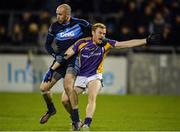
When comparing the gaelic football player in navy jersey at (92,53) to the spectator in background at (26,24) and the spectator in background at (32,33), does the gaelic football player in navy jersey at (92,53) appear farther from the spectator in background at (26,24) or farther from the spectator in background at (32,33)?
the spectator in background at (26,24)

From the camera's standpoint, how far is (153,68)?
78.6ft

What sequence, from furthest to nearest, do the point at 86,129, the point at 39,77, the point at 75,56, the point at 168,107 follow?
the point at 39,77 < the point at 168,107 < the point at 75,56 < the point at 86,129

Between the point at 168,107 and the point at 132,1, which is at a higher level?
the point at 132,1

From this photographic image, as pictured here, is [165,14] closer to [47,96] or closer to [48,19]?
[48,19]

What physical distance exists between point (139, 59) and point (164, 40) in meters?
1.17

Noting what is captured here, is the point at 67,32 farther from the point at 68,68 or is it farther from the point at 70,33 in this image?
the point at 68,68

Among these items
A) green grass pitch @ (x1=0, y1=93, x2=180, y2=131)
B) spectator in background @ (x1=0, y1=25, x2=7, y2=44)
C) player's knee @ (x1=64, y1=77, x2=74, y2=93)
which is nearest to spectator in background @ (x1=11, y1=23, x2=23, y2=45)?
spectator in background @ (x1=0, y1=25, x2=7, y2=44)

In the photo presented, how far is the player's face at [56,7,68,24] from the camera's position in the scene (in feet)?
44.4

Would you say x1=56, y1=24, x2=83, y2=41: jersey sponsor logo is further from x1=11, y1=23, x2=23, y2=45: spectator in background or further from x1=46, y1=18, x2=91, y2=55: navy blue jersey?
x1=11, y1=23, x2=23, y2=45: spectator in background

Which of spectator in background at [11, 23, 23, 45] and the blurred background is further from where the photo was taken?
spectator in background at [11, 23, 23, 45]

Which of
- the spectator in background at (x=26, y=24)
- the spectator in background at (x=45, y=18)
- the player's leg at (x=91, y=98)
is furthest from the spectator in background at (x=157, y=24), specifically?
the player's leg at (x=91, y=98)

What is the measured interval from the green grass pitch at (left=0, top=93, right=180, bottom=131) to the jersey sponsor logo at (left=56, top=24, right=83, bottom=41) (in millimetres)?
1837

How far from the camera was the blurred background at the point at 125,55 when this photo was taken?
23625 mm

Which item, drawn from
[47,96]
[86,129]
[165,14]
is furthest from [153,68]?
[86,129]
